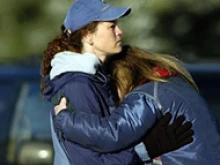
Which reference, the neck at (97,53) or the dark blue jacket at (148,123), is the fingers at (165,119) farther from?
the neck at (97,53)

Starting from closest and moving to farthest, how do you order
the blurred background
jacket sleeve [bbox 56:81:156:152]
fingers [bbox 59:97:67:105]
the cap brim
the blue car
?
1. jacket sleeve [bbox 56:81:156:152]
2. fingers [bbox 59:97:67:105]
3. the cap brim
4. the blue car
5. the blurred background

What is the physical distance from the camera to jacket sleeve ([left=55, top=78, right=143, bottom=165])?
470 cm

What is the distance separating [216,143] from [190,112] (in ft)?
0.54

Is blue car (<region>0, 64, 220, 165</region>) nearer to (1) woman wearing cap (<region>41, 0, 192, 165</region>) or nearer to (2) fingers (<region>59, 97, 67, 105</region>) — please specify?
(1) woman wearing cap (<region>41, 0, 192, 165</region>)

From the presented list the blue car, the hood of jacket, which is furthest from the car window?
the hood of jacket

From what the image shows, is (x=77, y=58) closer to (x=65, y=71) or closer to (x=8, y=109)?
(x=65, y=71)

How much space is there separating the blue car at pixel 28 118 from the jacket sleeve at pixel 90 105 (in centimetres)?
163

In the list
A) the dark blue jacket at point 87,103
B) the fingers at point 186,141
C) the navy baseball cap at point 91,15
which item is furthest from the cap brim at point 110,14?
the fingers at point 186,141

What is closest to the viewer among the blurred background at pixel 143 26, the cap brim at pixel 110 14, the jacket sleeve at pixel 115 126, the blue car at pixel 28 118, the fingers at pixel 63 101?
the jacket sleeve at pixel 115 126

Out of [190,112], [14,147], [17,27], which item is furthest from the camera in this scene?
[17,27]

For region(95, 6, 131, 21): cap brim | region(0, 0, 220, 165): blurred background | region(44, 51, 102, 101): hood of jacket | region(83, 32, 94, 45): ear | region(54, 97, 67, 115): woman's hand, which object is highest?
region(95, 6, 131, 21): cap brim

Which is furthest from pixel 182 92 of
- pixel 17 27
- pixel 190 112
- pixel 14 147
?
pixel 17 27

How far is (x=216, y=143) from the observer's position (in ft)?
15.4

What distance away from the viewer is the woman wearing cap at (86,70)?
15.4 feet
